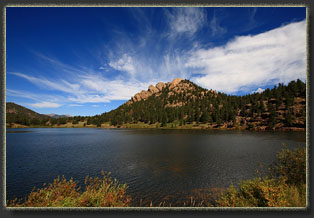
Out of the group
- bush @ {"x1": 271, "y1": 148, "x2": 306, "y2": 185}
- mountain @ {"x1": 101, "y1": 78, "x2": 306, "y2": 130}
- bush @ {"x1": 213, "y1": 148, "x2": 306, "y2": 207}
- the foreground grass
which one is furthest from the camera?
mountain @ {"x1": 101, "y1": 78, "x2": 306, "y2": 130}

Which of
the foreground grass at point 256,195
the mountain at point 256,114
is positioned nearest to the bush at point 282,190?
the foreground grass at point 256,195

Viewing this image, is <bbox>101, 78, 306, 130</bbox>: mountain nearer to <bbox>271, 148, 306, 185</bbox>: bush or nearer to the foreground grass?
A: <bbox>271, 148, 306, 185</bbox>: bush

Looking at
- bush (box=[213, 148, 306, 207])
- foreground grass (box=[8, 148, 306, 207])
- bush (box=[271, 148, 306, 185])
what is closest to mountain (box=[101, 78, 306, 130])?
bush (box=[271, 148, 306, 185])

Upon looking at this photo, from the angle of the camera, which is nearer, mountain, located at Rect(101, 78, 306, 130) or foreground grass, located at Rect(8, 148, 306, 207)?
foreground grass, located at Rect(8, 148, 306, 207)

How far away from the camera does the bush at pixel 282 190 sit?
7.68 meters

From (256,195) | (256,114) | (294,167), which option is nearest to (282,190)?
(256,195)

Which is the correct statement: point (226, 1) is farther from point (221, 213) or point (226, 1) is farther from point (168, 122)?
point (168, 122)

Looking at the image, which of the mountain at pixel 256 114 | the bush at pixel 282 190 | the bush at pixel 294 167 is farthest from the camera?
the mountain at pixel 256 114

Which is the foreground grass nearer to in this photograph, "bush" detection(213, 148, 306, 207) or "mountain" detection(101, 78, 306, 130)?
"bush" detection(213, 148, 306, 207)

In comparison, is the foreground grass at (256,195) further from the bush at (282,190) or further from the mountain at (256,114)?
the mountain at (256,114)

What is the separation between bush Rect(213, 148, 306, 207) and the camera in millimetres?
7679

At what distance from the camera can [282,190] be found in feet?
25.7

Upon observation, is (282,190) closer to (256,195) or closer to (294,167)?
(256,195)

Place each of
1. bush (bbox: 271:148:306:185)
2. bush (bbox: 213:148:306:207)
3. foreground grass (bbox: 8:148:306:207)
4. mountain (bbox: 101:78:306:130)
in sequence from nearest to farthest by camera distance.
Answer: bush (bbox: 213:148:306:207) → foreground grass (bbox: 8:148:306:207) → bush (bbox: 271:148:306:185) → mountain (bbox: 101:78:306:130)
